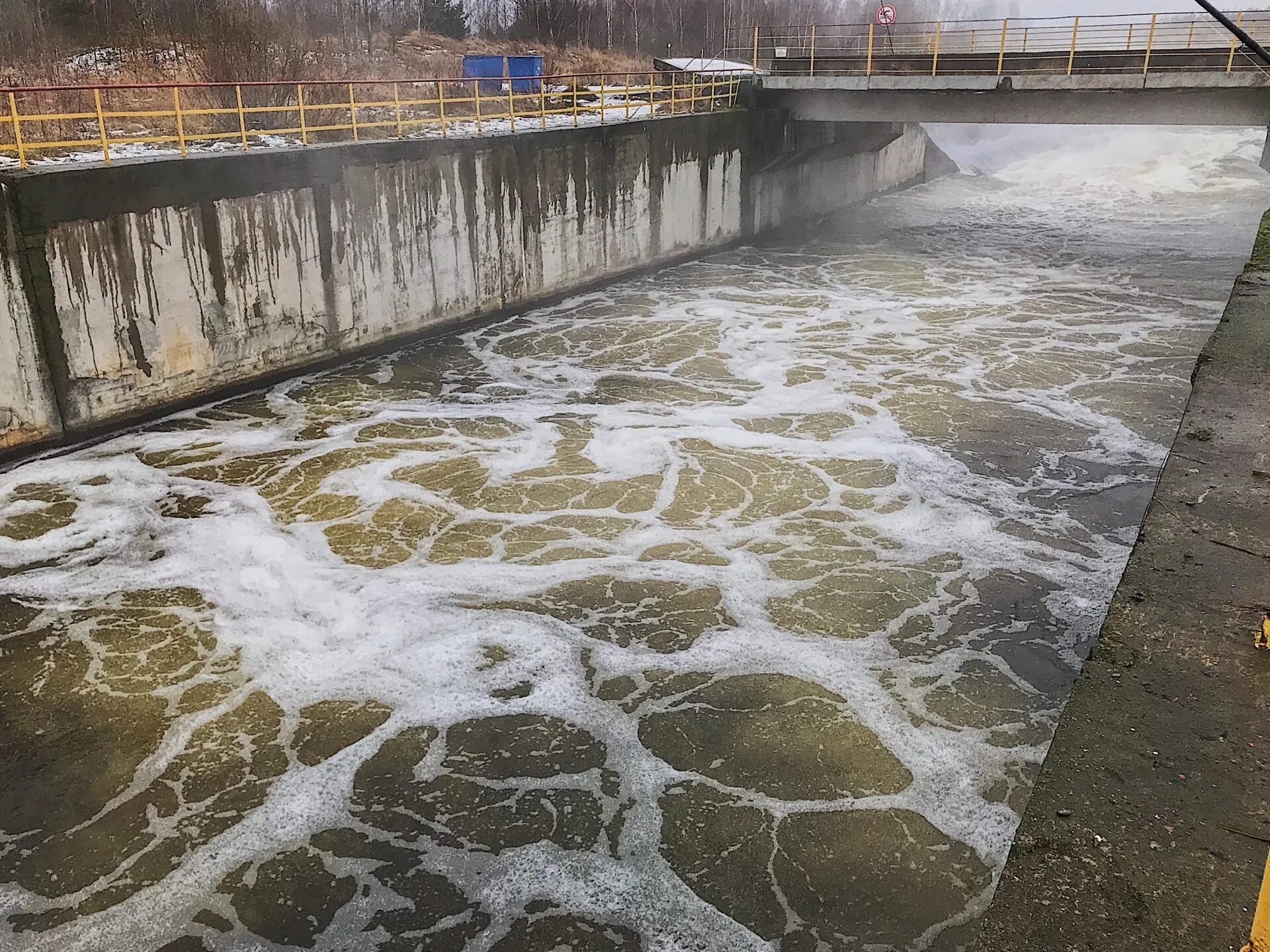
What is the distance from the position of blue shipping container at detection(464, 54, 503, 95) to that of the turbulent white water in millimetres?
13875

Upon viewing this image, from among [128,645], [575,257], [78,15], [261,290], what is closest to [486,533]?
[128,645]

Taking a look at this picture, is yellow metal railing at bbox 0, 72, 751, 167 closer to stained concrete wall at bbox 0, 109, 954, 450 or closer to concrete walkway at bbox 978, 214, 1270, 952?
stained concrete wall at bbox 0, 109, 954, 450

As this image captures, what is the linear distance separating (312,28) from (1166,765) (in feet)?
123

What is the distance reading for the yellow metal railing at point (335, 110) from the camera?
17.1 m

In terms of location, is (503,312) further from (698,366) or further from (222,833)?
(222,833)

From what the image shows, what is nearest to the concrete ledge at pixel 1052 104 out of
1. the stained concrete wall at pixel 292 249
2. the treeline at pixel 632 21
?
the stained concrete wall at pixel 292 249

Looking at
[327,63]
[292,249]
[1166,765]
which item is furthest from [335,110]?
[1166,765]

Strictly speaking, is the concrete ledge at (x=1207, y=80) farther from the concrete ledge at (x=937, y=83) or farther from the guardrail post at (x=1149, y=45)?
the concrete ledge at (x=937, y=83)

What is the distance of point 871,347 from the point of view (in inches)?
695

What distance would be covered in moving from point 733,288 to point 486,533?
43.8ft

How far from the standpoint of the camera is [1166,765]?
11.5 ft

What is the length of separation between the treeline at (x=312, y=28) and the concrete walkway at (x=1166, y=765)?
23.7 meters

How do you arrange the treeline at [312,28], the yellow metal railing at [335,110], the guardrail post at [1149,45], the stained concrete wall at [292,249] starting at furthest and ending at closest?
the treeline at [312,28] < the guardrail post at [1149,45] < the yellow metal railing at [335,110] < the stained concrete wall at [292,249]

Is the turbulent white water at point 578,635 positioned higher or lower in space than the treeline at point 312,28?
lower
